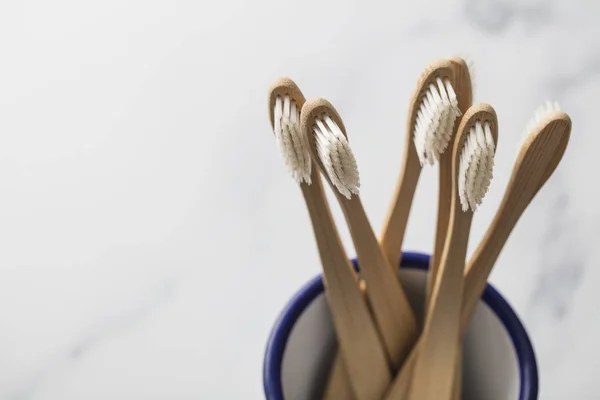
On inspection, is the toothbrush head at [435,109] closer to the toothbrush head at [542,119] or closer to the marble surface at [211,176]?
the toothbrush head at [542,119]

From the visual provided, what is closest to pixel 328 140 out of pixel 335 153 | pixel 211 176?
pixel 335 153

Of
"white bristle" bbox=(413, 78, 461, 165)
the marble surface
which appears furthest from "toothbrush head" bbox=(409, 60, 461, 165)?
the marble surface

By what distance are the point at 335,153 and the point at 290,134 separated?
25 millimetres

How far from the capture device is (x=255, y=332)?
466mm

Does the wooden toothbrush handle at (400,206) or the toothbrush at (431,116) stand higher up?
the toothbrush at (431,116)

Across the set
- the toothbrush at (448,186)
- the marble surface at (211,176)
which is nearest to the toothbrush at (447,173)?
the toothbrush at (448,186)

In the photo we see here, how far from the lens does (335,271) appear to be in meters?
0.34

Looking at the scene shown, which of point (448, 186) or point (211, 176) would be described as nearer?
point (448, 186)

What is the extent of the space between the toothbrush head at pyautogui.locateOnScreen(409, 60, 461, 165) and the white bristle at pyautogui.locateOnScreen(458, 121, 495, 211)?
13mm

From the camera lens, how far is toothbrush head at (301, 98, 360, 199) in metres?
0.29

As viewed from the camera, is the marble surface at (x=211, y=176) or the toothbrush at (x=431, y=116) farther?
the marble surface at (x=211, y=176)

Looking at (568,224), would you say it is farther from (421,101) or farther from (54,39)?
(54,39)

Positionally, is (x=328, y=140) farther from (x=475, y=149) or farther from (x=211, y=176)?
(x=211, y=176)

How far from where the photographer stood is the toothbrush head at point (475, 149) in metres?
0.28
